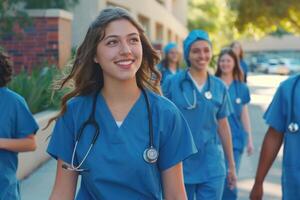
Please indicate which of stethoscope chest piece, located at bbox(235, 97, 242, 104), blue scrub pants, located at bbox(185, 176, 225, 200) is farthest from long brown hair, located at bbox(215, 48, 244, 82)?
blue scrub pants, located at bbox(185, 176, 225, 200)

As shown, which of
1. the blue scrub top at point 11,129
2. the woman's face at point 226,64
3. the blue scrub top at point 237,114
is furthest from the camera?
the woman's face at point 226,64

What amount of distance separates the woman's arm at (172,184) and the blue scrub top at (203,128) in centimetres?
239

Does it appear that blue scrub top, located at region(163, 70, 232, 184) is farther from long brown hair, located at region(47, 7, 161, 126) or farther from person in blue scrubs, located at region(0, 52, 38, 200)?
long brown hair, located at region(47, 7, 161, 126)

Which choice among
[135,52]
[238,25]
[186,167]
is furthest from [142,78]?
[238,25]

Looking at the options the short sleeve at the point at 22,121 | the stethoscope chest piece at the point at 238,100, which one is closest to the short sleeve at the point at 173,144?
the short sleeve at the point at 22,121

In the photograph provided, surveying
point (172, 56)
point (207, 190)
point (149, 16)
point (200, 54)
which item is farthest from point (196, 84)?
point (149, 16)

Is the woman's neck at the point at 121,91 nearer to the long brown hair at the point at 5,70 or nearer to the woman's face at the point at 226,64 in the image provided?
the long brown hair at the point at 5,70

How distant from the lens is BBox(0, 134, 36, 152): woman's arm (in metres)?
4.15

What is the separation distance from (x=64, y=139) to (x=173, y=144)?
51 cm

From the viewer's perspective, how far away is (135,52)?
3.03 m

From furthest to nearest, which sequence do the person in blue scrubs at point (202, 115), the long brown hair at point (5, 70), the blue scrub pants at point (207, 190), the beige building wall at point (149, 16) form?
the beige building wall at point (149, 16)
the person in blue scrubs at point (202, 115)
the blue scrub pants at point (207, 190)
the long brown hair at point (5, 70)

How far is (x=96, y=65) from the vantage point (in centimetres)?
325

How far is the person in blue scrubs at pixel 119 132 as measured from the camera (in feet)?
9.66

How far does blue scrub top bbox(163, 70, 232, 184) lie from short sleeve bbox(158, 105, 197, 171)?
7.85ft
